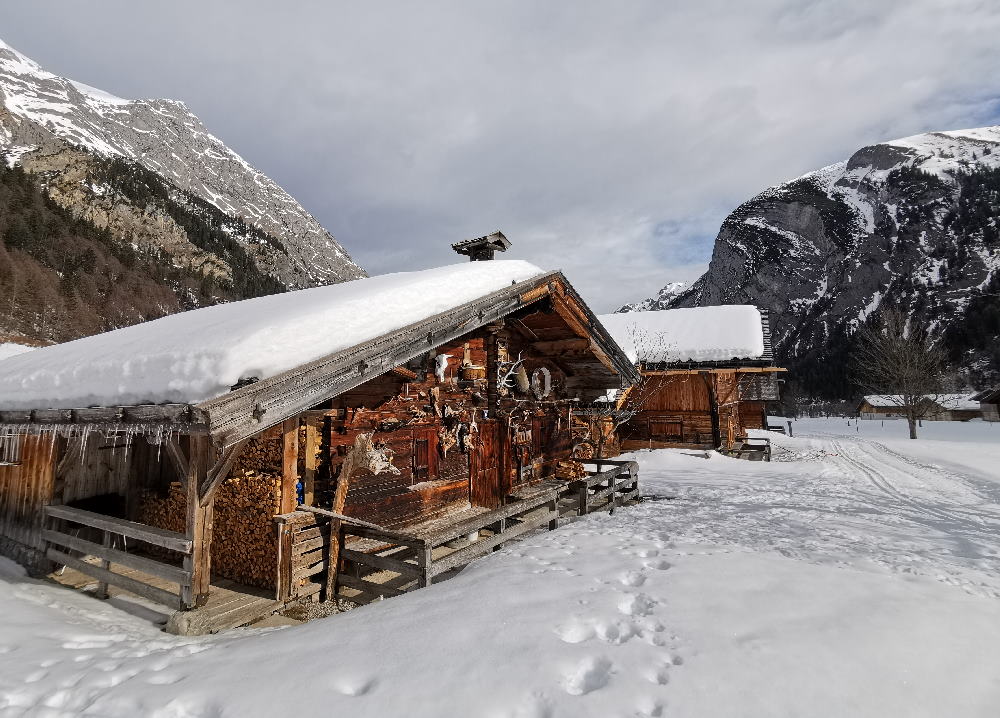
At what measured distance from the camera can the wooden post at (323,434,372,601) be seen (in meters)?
6.65

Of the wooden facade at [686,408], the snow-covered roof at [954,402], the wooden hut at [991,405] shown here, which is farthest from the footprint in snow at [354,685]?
the wooden hut at [991,405]

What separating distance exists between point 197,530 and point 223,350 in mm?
2009

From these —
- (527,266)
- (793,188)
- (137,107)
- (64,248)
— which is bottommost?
(527,266)

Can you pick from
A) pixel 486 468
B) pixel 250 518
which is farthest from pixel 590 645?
pixel 486 468

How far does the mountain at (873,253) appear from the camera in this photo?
84.9m

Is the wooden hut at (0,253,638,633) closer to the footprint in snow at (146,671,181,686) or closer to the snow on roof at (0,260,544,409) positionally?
the snow on roof at (0,260,544,409)

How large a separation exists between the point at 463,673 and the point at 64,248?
82.4 meters

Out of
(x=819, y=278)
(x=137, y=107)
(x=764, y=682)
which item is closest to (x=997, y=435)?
(x=764, y=682)

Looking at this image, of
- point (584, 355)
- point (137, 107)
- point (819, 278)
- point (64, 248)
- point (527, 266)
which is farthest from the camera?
point (137, 107)

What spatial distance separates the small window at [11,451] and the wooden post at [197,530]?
5178 mm

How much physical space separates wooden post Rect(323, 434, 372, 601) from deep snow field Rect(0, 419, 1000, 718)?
1487 millimetres

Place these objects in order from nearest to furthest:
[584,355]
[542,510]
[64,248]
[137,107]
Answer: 1. [542,510]
2. [584,355]
3. [64,248]
4. [137,107]

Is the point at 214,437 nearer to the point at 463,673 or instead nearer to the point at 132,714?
the point at 132,714

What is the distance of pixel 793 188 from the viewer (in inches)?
4766
